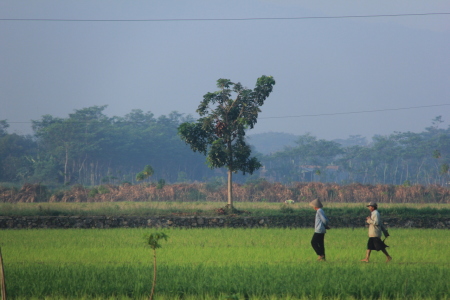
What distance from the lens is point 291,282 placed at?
32.3 feet

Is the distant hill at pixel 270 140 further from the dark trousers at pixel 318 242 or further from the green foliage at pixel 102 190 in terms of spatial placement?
the dark trousers at pixel 318 242

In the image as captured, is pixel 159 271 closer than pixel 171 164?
Yes

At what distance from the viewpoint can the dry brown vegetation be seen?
38.8 metres

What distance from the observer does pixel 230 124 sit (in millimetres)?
26562

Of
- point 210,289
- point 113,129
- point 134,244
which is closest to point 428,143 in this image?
point 113,129

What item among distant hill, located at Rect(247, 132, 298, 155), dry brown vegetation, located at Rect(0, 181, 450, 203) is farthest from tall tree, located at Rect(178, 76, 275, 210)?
distant hill, located at Rect(247, 132, 298, 155)

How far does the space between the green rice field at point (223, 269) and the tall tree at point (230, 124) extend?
833cm

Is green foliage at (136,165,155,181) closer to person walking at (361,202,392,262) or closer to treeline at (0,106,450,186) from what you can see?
treeline at (0,106,450,186)

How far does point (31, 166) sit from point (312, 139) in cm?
4541

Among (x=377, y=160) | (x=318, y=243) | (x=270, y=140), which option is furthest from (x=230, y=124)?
(x=270, y=140)

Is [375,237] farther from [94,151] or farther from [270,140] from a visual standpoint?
[270,140]

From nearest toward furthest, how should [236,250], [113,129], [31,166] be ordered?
1. [236,250]
2. [31,166]
3. [113,129]

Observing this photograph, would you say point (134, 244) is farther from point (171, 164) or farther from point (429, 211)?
point (171, 164)

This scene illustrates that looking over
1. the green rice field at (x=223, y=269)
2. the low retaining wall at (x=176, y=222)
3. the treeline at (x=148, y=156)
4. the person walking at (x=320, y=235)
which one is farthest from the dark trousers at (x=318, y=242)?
the treeline at (x=148, y=156)
